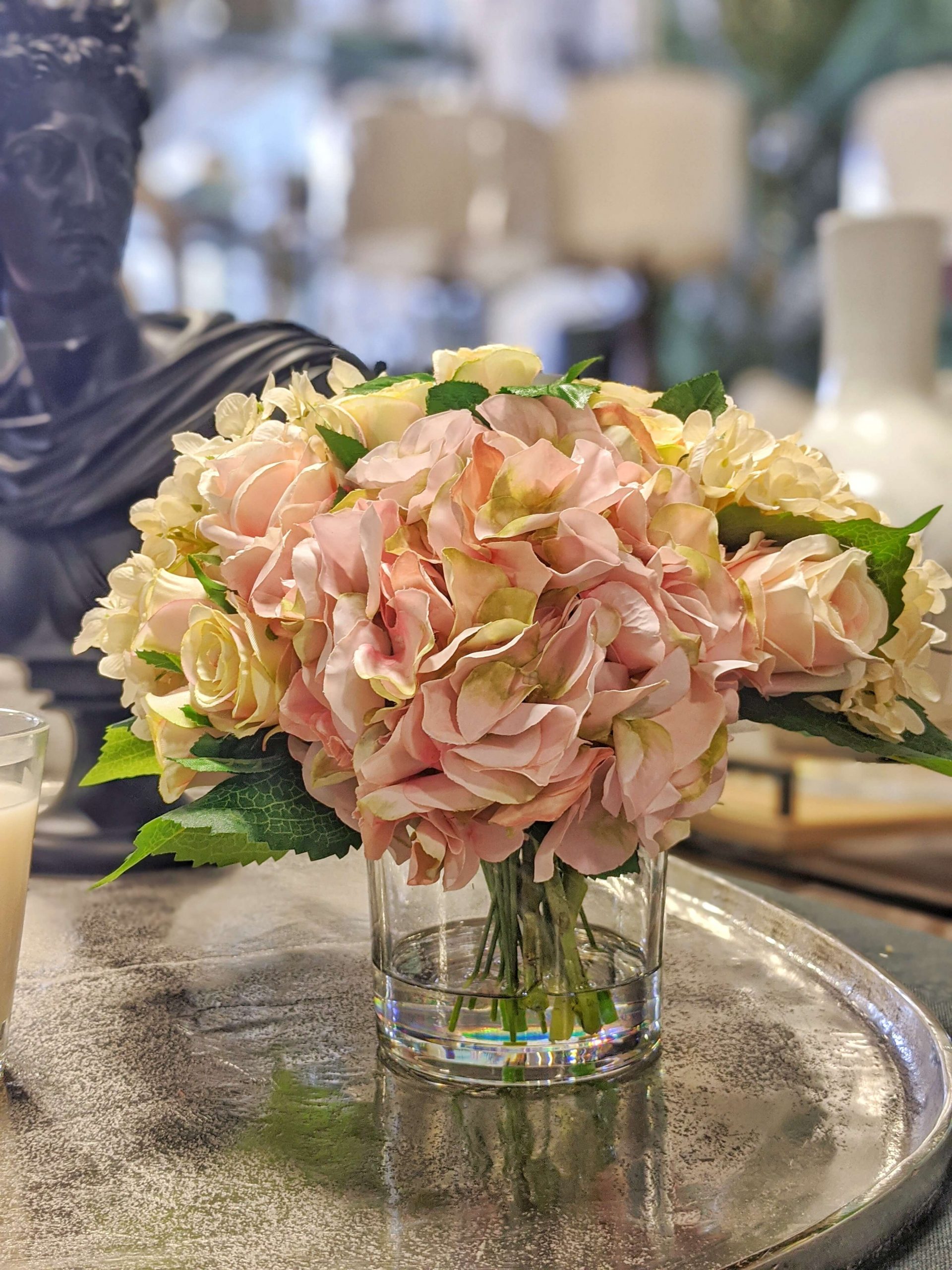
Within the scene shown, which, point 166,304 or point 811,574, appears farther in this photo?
point 166,304

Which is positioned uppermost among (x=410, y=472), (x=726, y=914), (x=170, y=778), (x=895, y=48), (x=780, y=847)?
(x=895, y=48)

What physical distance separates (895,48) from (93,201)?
2849 millimetres

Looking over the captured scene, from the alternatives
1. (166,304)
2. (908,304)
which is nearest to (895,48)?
(166,304)

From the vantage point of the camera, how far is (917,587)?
1.58ft

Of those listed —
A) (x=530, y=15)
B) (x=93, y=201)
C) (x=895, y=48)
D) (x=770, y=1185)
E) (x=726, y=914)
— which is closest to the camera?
(x=770, y=1185)

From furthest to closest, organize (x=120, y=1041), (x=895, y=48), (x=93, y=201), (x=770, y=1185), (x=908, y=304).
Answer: (x=895, y=48)
(x=908, y=304)
(x=93, y=201)
(x=120, y=1041)
(x=770, y=1185)

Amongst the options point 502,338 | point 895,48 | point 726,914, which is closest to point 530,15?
point 502,338

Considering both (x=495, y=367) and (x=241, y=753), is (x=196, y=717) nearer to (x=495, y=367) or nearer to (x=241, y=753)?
(x=241, y=753)

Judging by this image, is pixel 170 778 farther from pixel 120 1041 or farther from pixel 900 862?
pixel 900 862

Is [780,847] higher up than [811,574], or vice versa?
[811,574]

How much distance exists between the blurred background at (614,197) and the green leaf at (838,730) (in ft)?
2.33

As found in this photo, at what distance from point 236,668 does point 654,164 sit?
2.59 meters

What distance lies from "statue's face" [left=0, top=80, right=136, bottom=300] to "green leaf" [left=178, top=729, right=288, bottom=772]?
0.44 metres

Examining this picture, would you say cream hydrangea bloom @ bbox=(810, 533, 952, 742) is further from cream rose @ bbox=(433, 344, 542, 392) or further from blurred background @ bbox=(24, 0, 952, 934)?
blurred background @ bbox=(24, 0, 952, 934)
